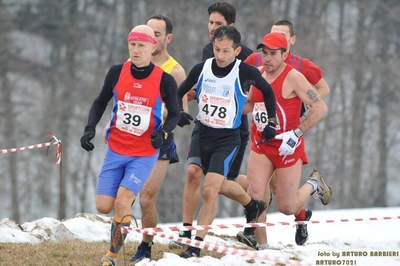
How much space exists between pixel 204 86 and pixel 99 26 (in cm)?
3306

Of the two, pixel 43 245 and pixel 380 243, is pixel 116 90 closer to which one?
pixel 43 245

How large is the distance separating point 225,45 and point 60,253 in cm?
262

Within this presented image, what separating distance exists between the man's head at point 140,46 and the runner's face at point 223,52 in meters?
0.85

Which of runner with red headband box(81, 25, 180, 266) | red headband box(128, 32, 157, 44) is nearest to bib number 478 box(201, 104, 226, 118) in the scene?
runner with red headband box(81, 25, 180, 266)

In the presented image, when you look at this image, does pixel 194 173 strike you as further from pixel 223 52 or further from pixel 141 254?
pixel 223 52

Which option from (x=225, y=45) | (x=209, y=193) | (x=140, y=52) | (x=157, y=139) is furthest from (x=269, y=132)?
(x=140, y=52)

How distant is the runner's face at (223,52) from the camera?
1052cm

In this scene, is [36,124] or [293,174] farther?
[36,124]

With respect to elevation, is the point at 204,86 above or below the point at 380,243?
above

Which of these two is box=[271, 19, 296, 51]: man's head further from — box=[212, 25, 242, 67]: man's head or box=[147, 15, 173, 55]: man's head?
box=[212, 25, 242, 67]: man's head

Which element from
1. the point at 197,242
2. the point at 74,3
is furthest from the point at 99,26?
the point at 197,242

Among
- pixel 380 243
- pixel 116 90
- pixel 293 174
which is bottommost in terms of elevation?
pixel 380 243

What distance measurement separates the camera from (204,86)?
10.6 metres

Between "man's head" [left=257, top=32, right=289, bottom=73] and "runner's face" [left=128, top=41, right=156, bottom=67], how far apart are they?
1.52m
